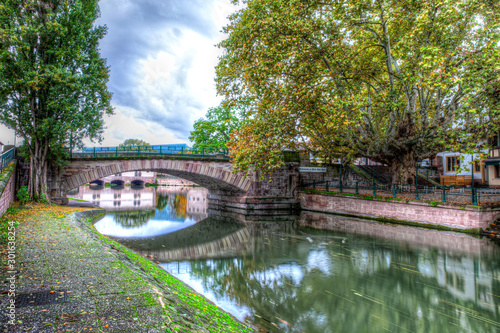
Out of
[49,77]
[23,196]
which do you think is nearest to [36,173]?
[23,196]

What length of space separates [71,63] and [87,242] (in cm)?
1091

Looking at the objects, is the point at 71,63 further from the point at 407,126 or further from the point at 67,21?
the point at 407,126

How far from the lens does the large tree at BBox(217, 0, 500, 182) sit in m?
11.0

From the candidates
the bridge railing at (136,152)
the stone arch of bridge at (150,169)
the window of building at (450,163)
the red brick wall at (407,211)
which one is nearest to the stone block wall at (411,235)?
the red brick wall at (407,211)

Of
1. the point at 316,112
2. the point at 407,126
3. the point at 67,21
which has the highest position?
the point at 67,21

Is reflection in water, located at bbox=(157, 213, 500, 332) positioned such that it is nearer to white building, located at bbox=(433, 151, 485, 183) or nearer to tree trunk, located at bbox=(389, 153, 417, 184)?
tree trunk, located at bbox=(389, 153, 417, 184)

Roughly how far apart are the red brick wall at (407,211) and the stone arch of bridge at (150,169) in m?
5.70

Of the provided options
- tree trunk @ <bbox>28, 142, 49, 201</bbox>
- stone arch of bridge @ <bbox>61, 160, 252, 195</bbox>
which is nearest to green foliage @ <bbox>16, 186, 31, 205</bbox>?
tree trunk @ <bbox>28, 142, 49, 201</bbox>

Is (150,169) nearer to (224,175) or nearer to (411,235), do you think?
(224,175)

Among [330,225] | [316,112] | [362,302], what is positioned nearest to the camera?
[362,302]

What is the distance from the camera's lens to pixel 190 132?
3247cm

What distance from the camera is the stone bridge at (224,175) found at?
16856 millimetres

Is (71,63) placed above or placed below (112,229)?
above

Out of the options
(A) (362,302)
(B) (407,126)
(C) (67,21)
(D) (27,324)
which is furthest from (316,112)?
(D) (27,324)
